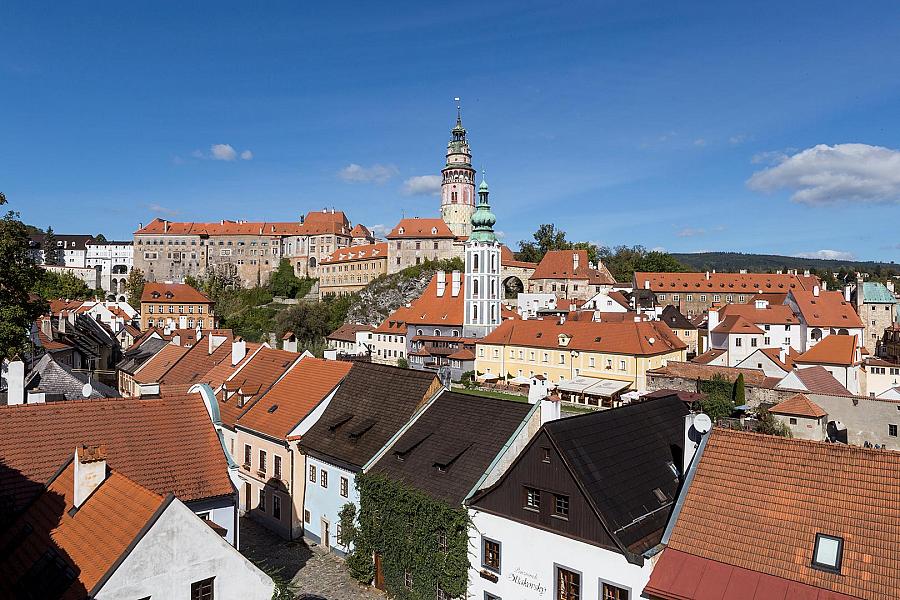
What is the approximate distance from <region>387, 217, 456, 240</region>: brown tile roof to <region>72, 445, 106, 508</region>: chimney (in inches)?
3813

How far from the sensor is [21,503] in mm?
12758

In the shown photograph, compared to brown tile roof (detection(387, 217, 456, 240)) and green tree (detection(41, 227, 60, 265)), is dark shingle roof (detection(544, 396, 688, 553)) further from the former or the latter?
green tree (detection(41, 227, 60, 265))

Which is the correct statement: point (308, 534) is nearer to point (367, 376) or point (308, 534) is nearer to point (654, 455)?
point (367, 376)

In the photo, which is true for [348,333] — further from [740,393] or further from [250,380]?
[250,380]

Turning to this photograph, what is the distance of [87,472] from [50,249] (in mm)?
134014

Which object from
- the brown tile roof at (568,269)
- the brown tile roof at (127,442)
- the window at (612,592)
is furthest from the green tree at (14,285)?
the brown tile roof at (568,269)

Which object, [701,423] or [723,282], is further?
[723,282]

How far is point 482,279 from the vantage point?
70.5 metres

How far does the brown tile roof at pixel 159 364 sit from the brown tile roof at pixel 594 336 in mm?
30455

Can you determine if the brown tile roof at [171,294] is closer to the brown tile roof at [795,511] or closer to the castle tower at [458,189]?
the castle tower at [458,189]

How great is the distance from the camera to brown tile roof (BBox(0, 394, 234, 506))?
13891mm

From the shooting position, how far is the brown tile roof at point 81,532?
10.0 meters

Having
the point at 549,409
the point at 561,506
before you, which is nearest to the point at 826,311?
the point at 549,409

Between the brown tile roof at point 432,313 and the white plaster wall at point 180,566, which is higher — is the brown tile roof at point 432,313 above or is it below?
above
